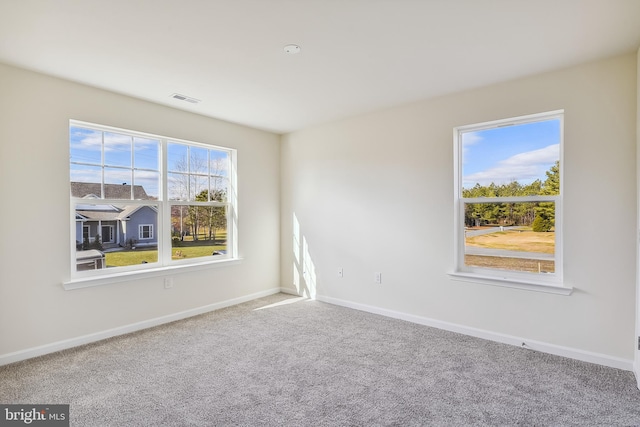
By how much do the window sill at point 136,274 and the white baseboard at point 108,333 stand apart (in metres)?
0.47

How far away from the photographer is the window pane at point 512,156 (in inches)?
118

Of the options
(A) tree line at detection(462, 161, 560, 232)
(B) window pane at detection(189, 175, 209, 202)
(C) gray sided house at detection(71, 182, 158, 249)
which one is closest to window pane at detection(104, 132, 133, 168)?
(C) gray sided house at detection(71, 182, 158, 249)

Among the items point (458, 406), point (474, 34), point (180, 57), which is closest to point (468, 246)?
point (458, 406)

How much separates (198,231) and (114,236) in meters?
0.95

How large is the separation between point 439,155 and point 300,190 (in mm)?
2029

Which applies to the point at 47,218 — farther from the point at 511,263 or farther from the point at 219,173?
the point at 511,263

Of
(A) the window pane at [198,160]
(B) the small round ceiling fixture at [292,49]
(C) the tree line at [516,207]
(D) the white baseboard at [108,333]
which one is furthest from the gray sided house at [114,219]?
(C) the tree line at [516,207]

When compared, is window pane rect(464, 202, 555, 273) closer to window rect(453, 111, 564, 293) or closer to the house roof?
window rect(453, 111, 564, 293)

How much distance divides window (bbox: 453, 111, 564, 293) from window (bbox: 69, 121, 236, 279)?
286 centimetres

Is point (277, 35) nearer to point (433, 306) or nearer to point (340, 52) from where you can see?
point (340, 52)

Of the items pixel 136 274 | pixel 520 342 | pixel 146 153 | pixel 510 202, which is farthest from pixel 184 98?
pixel 520 342

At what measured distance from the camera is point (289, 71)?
9.32 ft

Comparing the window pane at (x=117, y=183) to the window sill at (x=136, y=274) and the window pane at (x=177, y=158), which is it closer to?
the window pane at (x=177, y=158)

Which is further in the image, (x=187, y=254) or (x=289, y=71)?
(x=187, y=254)
